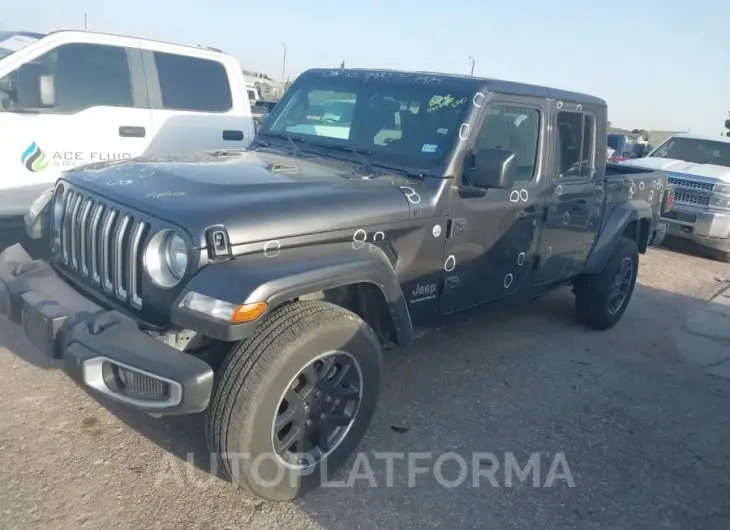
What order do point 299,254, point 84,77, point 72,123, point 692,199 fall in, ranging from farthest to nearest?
point 692,199
point 84,77
point 72,123
point 299,254

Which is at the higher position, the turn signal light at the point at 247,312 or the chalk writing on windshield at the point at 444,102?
the chalk writing on windshield at the point at 444,102

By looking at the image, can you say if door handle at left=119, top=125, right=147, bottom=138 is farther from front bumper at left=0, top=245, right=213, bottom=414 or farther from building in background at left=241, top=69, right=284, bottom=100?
building in background at left=241, top=69, right=284, bottom=100

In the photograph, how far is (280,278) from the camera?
261 centimetres

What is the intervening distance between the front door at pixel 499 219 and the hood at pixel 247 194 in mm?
522

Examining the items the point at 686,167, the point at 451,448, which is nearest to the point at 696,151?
the point at 686,167

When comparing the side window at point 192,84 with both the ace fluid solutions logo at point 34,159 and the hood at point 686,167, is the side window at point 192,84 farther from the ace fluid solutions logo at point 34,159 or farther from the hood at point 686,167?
the hood at point 686,167

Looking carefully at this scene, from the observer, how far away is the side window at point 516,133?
387 cm

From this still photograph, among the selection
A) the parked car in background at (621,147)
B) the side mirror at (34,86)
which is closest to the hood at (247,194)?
the side mirror at (34,86)

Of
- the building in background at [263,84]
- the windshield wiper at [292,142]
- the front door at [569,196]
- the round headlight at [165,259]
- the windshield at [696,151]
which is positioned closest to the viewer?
the round headlight at [165,259]

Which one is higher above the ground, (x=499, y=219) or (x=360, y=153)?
(x=360, y=153)

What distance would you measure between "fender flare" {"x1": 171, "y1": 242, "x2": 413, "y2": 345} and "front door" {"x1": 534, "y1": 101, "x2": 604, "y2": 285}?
1812 millimetres

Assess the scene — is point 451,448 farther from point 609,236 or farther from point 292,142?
point 609,236

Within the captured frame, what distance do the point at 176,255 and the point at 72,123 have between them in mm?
3514

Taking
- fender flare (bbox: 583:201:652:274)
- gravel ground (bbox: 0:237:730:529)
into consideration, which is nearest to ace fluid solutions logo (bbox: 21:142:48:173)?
gravel ground (bbox: 0:237:730:529)
